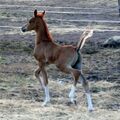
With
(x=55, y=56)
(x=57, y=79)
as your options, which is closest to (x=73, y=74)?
(x=55, y=56)

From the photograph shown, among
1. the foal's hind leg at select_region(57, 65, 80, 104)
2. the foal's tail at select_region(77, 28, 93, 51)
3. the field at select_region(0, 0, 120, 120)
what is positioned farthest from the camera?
the foal's tail at select_region(77, 28, 93, 51)

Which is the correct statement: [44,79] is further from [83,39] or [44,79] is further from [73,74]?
[83,39]

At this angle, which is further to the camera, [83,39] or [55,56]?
[83,39]

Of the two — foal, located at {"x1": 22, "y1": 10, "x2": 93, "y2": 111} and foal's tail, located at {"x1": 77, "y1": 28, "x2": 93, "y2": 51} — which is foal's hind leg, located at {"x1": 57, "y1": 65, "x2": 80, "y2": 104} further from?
foal's tail, located at {"x1": 77, "y1": 28, "x2": 93, "y2": 51}

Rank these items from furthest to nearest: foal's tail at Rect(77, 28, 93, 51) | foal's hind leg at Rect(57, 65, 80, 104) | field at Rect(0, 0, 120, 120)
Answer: foal's tail at Rect(77, 28, 93, 51), foal's hind leg at Rect(57, 65, 80, 104), field at Rect(0, 0, 120, 120)

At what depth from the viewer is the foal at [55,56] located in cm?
1040

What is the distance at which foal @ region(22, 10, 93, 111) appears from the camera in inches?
409

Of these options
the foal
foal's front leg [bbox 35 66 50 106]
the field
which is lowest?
the field

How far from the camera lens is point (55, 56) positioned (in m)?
10.6

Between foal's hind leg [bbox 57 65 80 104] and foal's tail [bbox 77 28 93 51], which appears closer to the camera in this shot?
foal's hind leg [bbox 57 65 80 104]

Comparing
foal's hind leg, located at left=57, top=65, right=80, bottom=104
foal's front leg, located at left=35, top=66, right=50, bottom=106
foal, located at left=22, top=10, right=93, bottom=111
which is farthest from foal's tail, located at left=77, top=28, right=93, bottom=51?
foal's front leg, located at left=35, top=66, right=50, bottom=106

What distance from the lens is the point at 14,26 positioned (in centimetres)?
2339

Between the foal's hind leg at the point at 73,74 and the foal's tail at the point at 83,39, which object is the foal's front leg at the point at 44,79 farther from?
the foal's tail at the point at 83,39

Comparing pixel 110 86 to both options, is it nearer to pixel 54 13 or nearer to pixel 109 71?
pixel 109 71
